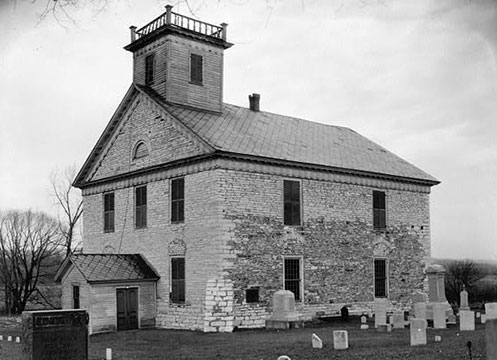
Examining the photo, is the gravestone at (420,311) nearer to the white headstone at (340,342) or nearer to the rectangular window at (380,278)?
the rectangular window at (380,278)

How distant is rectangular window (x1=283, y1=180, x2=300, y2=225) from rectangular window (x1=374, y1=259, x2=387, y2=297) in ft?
17.1

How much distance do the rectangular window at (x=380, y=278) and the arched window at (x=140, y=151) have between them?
36.3 ft

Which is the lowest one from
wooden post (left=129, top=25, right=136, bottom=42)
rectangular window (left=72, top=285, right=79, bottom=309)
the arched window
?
rectangular window (left=72, top=285, right=79, bottom=309)

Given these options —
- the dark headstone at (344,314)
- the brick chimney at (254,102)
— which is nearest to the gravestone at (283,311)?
the dark headstone at (344,314)

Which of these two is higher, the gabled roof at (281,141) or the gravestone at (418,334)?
the gabled roof at (281,141)

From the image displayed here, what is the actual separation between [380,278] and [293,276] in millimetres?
5385

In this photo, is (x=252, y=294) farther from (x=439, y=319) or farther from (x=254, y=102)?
(x=254, y=102)

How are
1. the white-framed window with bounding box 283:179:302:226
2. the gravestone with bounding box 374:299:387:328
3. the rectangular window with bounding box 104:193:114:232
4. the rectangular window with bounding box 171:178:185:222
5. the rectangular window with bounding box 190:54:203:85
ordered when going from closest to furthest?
the gravestone with bounding box 374:299:387:328 < the rectangular window with bounding box 171:178:185:222 < the white-framed window with bounding box 283:179:302:226 < the rectangular window with bounding box 190:54:203:85 < the rectangular window with bounding box 104:193:114:232

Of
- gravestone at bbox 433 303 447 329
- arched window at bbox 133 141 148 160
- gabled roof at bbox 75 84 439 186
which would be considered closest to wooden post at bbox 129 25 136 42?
gabled roof at bbox 75 84 439 186

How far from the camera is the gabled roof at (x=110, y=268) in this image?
84.9ft

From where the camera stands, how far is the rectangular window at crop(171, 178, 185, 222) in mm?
26797

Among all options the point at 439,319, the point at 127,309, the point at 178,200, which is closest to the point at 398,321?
the point at 439,319

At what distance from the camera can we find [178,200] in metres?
27.0

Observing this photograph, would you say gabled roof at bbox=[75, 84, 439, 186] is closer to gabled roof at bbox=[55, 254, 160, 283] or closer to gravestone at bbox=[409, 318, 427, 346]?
gabled roof at bbox=[55, 254, 160, 283]
